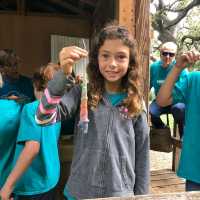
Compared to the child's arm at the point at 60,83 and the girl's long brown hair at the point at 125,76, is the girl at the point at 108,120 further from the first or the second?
the child's arm at the point at 60,83

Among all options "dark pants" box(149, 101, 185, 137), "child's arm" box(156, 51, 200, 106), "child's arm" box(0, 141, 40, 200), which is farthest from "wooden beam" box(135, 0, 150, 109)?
"dark pants" box(149, 101, 185, 137)

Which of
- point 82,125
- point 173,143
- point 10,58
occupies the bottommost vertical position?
point 173,143

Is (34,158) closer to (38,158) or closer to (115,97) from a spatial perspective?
(38,158)

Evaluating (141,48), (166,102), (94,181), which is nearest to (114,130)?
(94,181)

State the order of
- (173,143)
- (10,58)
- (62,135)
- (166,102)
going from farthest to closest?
1. (173,143)
2. (10,58)
3. (62,135)
4. (166,102)

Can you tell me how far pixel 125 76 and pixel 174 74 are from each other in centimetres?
38

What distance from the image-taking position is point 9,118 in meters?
2.79

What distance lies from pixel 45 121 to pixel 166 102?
974 mm

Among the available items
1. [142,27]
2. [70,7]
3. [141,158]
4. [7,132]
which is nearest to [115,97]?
[141,158]

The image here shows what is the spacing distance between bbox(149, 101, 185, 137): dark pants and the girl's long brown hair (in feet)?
7.95

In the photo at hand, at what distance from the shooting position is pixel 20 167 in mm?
2617

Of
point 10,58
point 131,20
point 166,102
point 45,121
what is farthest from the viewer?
point 10,58

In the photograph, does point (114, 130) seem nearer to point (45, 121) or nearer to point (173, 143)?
point (45, 121)

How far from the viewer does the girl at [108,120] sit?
2.12m
